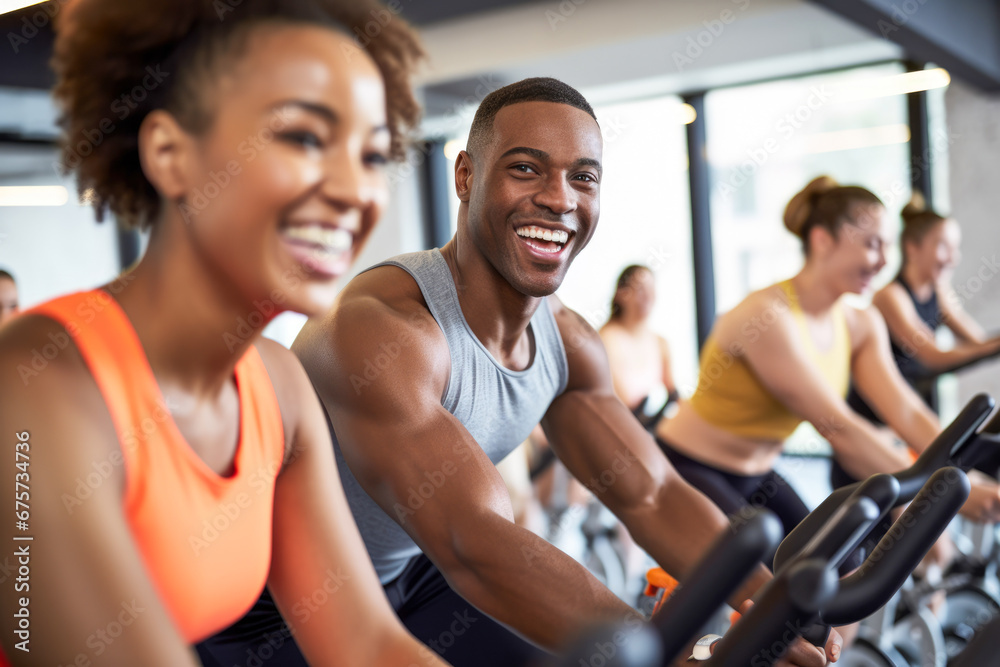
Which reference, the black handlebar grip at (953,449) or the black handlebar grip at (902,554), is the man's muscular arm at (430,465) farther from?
the black handlebar grip at (953,449)

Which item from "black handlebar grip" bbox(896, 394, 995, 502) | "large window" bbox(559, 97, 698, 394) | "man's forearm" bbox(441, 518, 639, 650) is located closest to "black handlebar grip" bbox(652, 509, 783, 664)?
"man's forearm" bbox(441, 518, 639, 650)

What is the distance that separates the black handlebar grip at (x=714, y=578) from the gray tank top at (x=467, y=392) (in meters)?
0.83

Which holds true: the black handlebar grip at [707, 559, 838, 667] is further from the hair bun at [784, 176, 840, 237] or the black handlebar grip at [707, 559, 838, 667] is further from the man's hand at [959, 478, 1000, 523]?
the hair bun at [784, 176, 840, 237]

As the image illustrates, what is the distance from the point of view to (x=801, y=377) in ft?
7.95

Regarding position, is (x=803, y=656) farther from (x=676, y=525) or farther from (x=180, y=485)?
(x=180, y=485)

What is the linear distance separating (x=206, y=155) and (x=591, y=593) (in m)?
0.71

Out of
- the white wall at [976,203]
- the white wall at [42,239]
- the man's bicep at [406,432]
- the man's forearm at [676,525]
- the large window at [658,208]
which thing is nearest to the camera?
the man's bicep at [406,432]

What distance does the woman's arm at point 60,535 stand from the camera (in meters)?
0.62

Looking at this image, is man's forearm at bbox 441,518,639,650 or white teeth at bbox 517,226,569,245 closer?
man's forearm at bbox 441,518,639,650

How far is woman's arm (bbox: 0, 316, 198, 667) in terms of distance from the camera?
2.05 ft

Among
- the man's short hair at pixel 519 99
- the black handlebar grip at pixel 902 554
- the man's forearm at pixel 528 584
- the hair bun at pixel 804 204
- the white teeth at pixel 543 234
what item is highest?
the man's short hair at pixel 519 99

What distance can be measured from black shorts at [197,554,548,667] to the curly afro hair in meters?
0.77

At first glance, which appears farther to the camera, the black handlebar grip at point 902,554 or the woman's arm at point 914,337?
the woman's arm at point 914,337

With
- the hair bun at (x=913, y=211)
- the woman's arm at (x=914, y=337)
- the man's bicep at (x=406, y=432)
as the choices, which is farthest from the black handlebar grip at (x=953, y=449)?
the hair bun at (x=913, y=211)
